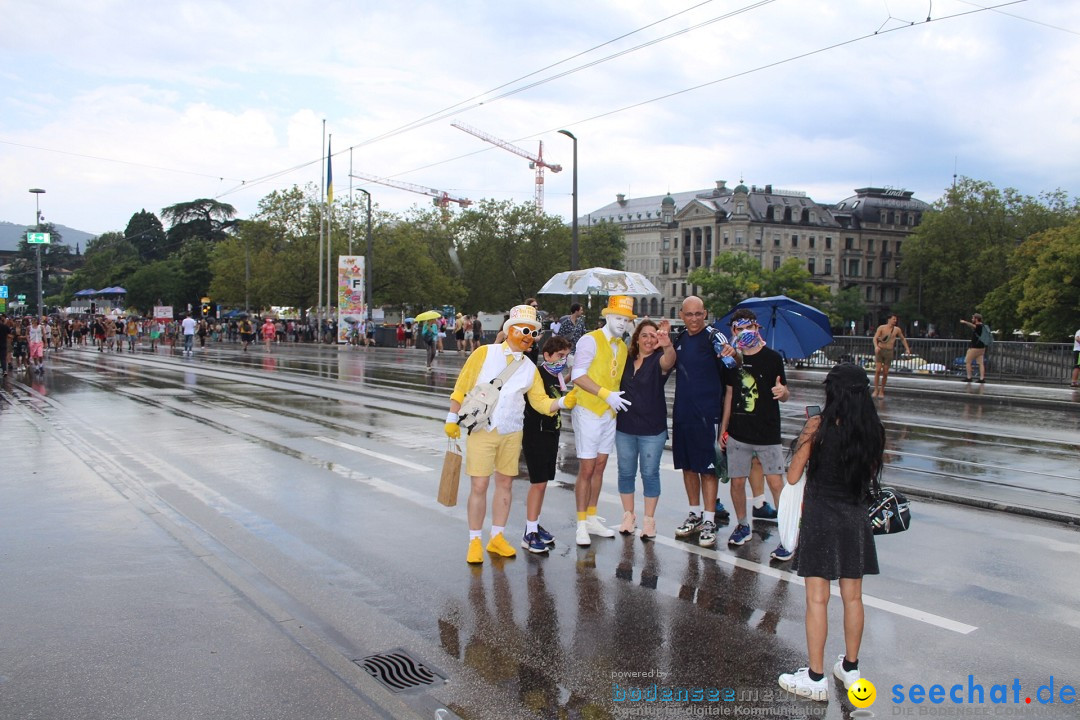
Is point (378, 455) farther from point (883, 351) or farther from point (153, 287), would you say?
point (153, 287)

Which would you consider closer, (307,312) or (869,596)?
(869,596)

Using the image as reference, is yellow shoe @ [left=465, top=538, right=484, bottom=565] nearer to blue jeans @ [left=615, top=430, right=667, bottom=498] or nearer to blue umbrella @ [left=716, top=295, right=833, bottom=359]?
blue jeans @ [left=615, top=430, right=667, bottom=498]

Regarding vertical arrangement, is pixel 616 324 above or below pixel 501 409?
above

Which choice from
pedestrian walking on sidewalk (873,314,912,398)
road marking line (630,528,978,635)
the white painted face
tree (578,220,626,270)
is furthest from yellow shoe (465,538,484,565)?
tree (578,220,626,270)

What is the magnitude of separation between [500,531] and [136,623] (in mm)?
A: 2483

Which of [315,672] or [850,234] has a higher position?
[850,234]

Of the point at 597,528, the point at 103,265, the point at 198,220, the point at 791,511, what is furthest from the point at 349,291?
the point at 103,265

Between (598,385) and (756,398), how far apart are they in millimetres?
1202

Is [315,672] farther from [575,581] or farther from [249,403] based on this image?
[249,403]

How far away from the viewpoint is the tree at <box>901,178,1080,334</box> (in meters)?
80.0

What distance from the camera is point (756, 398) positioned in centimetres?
647

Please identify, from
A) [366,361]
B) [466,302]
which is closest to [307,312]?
[466,302]

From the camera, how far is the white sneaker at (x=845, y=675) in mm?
4141

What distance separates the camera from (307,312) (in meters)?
68.4
